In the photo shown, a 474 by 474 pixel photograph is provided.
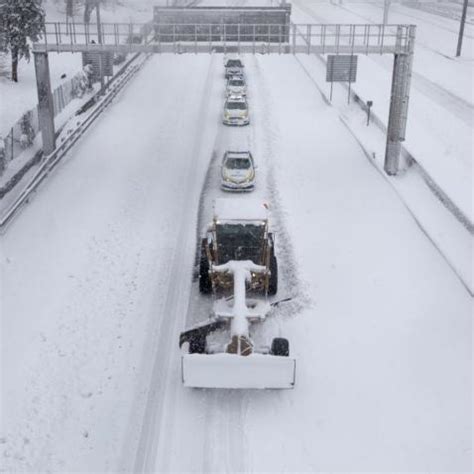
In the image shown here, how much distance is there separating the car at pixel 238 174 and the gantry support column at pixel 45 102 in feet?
31.1

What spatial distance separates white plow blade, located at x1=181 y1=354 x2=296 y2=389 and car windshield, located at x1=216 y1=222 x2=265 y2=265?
511 cm

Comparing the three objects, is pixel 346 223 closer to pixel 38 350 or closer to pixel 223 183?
pixel 223 183

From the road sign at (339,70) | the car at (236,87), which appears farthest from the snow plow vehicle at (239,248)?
the car at (236,87)

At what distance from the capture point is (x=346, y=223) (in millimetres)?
26047

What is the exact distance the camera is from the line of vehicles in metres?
14.9

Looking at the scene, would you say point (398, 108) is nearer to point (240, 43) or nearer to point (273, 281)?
point (240, 43)

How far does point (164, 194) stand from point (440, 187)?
1199 centimetres

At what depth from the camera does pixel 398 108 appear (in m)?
30.9

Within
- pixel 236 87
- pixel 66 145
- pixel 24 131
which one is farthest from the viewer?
pixel 236 87

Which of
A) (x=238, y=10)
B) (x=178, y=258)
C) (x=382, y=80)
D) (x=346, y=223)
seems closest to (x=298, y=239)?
(x=346, y=223)

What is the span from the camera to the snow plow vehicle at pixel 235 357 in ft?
48.7

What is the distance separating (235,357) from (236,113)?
26.1 metres

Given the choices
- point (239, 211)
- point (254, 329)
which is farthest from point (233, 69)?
point (254, 329)

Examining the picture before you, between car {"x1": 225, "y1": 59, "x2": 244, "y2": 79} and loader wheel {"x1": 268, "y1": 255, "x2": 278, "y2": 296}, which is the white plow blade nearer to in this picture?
loader wheel {"x1": 268, "y1": 255, "x2": 278, "y2": 296}
